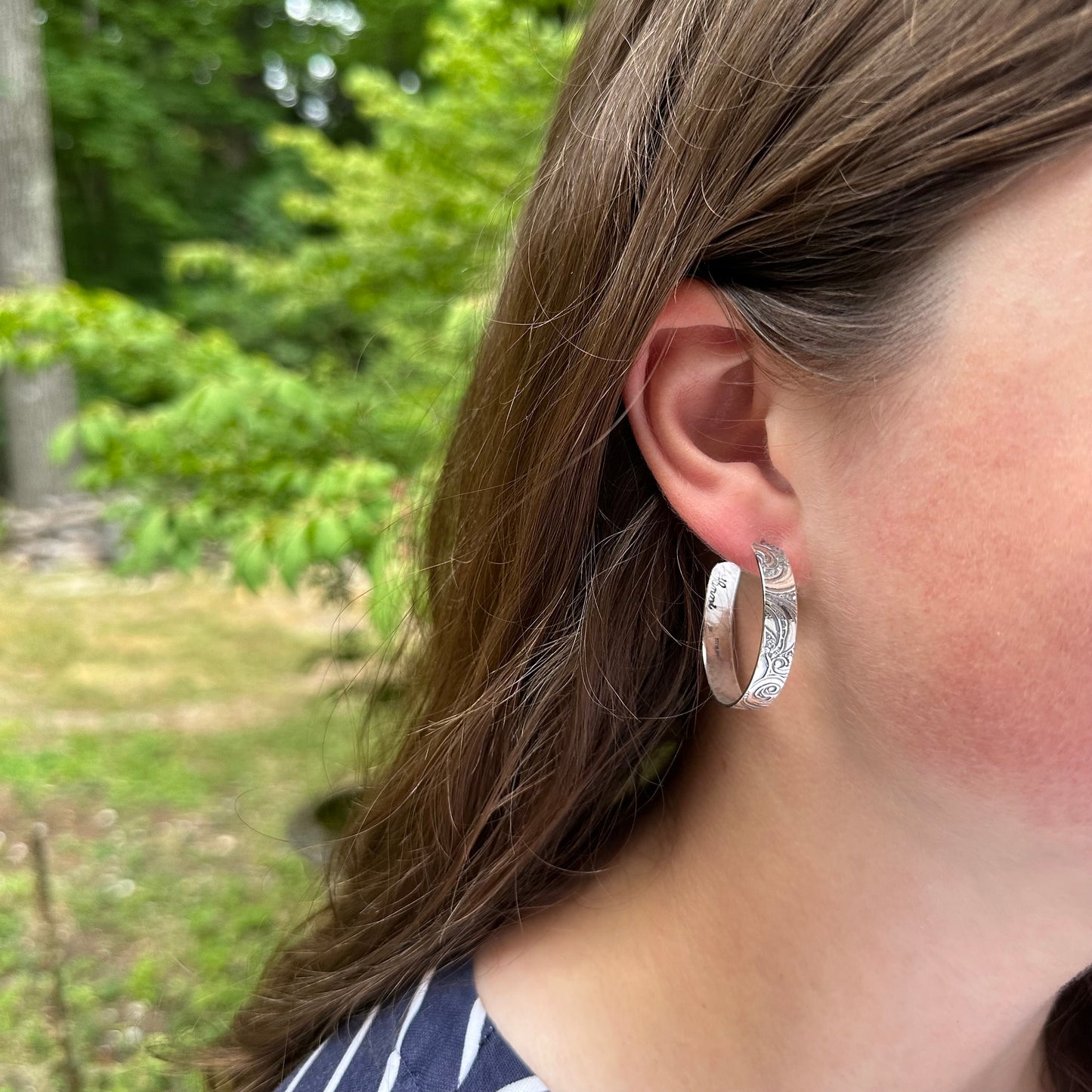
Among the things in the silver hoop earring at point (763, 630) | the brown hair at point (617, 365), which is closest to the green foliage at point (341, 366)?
the brown hair at point (617, 365)

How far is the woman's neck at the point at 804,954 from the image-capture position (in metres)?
0.97

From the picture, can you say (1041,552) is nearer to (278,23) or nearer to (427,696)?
(427,696)

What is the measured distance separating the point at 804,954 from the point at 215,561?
332cm

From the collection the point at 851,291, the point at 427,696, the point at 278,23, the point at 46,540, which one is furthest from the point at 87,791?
the point at 278,23

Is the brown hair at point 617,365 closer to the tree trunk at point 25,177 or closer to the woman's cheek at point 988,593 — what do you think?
the woman's cheek at point 988,593

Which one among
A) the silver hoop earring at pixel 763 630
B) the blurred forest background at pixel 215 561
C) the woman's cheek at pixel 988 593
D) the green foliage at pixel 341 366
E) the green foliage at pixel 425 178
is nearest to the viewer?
the woman's cheek at pixel 988 593

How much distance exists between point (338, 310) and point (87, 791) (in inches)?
210

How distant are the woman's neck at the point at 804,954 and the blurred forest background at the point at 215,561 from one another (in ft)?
2.13

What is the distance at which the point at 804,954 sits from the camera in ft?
3.43

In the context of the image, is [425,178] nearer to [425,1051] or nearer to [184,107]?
[425,1051]

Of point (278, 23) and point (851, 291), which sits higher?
point (278, 23)

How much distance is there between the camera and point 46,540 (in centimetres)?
1044

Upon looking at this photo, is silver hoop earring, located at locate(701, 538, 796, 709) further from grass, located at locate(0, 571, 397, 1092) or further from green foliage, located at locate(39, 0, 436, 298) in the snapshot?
green foliage, located at locate(39, 0, 436, 298)

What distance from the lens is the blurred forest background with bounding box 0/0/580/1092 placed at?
270cm
